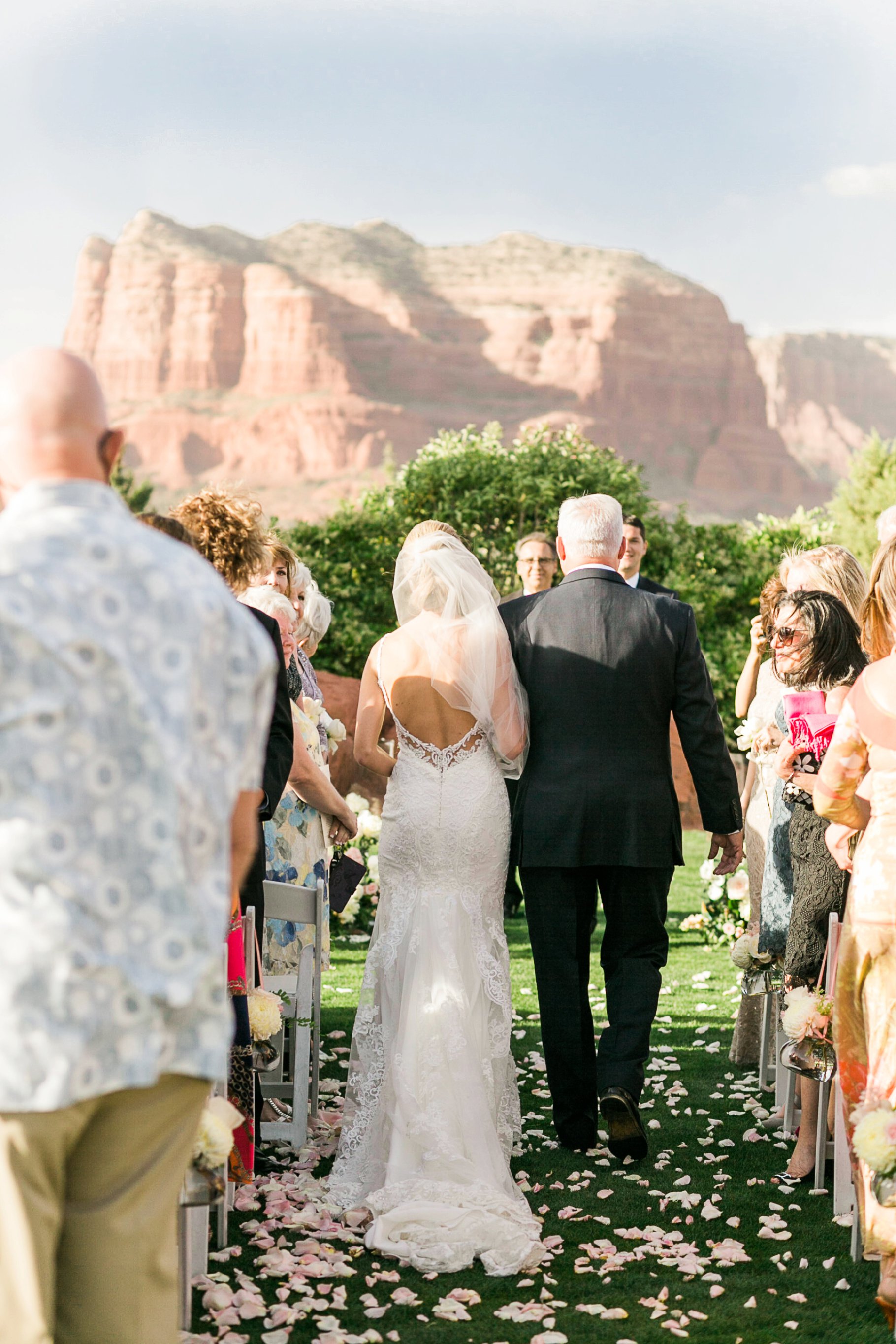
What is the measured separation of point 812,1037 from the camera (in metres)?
4.27

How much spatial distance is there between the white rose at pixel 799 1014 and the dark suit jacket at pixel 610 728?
0.83m

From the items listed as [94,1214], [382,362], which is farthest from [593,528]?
[382,362]

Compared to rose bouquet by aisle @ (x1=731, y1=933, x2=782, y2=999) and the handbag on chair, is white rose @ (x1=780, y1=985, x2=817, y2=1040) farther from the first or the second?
the handbag on chair

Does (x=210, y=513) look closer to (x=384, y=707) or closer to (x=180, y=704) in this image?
(x=384, y=707)

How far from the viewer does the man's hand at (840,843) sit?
3758 millimetres

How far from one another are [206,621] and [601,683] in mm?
3141

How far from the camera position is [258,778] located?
2.33m

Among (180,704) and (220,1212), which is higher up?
(180,704)

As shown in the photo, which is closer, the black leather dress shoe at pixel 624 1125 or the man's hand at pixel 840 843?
the man's hand at pixel 840 843

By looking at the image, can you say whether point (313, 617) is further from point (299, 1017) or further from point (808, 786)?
point (808, 786)

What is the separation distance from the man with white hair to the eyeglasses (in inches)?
11.4

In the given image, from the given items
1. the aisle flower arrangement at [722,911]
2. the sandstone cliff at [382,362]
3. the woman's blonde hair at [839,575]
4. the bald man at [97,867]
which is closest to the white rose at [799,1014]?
the woman's blonde hair at [839,575]

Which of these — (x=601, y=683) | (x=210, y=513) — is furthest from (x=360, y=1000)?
(x=210, y=513)

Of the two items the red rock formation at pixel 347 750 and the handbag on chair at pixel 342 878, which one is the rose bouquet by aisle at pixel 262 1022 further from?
the red rock formation at pixel 347 750
